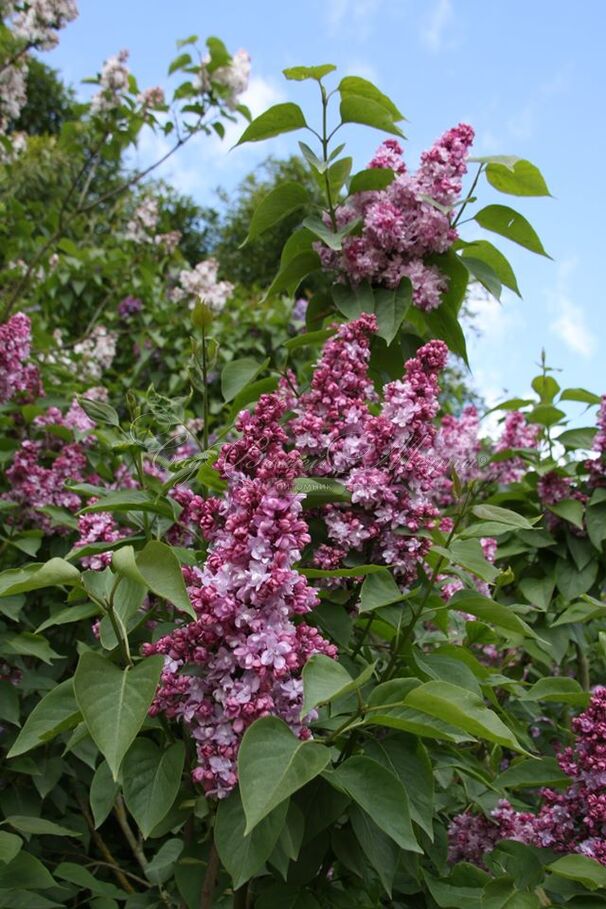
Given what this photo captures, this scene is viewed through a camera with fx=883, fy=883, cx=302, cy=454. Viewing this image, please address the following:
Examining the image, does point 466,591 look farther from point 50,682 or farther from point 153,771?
point 50,682

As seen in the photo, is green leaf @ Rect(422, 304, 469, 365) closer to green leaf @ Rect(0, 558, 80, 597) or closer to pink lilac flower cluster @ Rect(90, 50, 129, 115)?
green leaf @ Rect(0, 558, 80, 597)

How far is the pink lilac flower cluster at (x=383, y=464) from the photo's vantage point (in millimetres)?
1327

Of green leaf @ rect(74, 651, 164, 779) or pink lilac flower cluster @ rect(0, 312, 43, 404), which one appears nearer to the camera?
green leaf @ rect(74, 651, 164, 779)

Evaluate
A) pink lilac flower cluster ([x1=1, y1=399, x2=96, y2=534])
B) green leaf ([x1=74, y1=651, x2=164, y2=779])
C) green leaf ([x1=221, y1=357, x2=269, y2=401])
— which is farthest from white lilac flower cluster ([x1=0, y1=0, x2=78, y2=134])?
green leaf ([x1=74, y1=651, x2=164, y2=779])

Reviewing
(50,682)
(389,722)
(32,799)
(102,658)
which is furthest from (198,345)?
(32,799)

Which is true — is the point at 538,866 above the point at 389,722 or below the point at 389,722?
below

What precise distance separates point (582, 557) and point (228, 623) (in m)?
1.48

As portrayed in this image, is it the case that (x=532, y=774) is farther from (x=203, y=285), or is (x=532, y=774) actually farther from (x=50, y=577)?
(x=203, y=285)

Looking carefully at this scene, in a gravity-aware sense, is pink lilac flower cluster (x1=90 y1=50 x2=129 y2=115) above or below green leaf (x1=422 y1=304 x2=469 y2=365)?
above

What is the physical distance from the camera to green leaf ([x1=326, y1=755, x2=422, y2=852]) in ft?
3.43

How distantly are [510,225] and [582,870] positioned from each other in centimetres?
121

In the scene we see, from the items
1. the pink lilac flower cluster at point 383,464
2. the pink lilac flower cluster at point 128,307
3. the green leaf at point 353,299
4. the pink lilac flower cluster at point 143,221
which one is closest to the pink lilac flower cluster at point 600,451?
the green leaf at point 353,299

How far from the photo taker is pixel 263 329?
5.67 metres

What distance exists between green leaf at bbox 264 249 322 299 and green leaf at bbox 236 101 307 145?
0.25 meters
